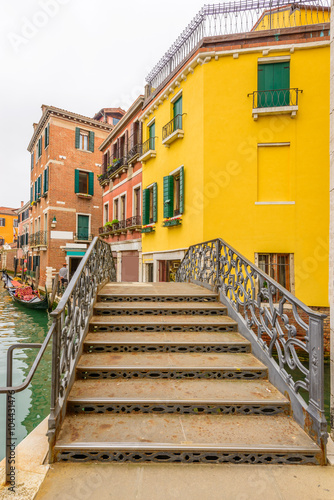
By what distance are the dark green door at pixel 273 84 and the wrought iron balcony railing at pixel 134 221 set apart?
705cm

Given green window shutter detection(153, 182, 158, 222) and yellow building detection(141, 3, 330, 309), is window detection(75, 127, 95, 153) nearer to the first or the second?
green window shutter detection(153, 182, 158, 222)

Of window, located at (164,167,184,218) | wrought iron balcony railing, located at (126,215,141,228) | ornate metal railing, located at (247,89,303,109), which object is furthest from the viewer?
wrought iron balcony railing, located at (126,215,141,228)

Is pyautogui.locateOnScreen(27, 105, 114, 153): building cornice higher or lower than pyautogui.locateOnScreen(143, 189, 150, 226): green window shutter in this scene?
higher

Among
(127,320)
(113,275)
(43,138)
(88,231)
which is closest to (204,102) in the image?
(113,275)

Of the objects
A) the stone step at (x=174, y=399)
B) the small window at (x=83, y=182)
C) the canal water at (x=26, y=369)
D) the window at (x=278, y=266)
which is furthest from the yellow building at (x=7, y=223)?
the stone step at (x=174, y=399)

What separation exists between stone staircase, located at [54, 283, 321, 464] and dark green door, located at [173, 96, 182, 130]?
799cm

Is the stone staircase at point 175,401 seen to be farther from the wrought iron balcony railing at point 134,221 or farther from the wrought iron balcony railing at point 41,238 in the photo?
the wrought iron balcony railing at point 41,238

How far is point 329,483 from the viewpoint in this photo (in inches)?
84.7

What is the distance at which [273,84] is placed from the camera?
8547 millimetres

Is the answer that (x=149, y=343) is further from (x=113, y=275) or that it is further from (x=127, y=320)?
(x=113, y=275)

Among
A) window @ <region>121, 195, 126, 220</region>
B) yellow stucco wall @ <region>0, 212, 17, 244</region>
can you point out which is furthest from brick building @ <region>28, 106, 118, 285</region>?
yellow stucco wall @ <region>0, 212, 17, 244</region>

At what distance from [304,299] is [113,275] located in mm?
5599

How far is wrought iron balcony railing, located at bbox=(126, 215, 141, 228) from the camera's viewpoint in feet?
44.2

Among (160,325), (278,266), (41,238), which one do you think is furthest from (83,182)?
(160,325)
